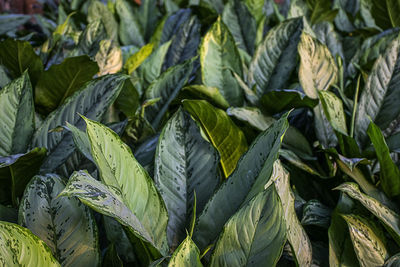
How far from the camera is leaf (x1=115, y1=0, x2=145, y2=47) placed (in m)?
1.71

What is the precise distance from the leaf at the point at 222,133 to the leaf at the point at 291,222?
165 millimetres

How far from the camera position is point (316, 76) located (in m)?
1.11

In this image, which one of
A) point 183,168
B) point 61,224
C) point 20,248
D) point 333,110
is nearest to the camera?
point 20,248

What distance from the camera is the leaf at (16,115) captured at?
93 cm

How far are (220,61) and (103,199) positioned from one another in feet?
2.20

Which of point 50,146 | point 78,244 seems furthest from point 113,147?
point 50,146

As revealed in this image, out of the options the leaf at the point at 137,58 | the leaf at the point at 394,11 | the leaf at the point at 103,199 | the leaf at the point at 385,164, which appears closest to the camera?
the leaf at the point at 103,199

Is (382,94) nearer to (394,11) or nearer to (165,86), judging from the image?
(165,86)

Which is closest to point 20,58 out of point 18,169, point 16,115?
point 16,115

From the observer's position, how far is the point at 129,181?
0.69 m

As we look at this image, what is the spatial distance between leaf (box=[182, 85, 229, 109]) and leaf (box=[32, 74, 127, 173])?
0.56 ft

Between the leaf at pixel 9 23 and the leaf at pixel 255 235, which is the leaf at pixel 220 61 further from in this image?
the leaf at pixel 9 23

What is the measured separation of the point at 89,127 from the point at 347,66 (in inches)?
40.6

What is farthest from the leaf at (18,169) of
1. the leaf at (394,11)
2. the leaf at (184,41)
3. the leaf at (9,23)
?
the leaf at (394,11)
